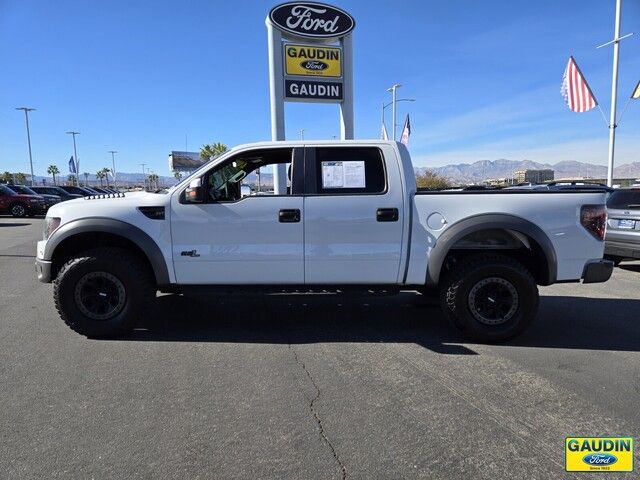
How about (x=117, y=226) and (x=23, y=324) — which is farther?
(x=23, y=324)

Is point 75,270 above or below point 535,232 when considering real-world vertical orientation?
below

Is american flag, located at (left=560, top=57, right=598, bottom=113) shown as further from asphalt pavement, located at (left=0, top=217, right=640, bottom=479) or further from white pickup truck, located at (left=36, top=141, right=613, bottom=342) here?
white pickup truck, located at (left=36, top=141, right=613, bottom=342)

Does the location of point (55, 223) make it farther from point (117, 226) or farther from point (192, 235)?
point (192, 235)

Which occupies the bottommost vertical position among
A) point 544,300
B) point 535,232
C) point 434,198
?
point 544,300

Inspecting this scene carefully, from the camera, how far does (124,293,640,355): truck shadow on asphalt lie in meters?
4.67

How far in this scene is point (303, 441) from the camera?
111 inches

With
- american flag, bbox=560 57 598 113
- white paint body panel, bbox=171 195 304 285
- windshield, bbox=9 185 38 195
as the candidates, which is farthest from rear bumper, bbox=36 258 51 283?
windshield, bbox=9 185 38 195

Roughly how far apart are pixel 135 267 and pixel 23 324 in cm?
170

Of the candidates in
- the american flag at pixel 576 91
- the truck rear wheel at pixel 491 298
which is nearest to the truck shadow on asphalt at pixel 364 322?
the truck rear wheel at pixel 491 298

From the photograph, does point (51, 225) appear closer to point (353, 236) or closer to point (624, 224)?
point (353, 236)

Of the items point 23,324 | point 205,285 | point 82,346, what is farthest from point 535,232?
point 23,324

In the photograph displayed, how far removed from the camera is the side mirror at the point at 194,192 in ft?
14.8

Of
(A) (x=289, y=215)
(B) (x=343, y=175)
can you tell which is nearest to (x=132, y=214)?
(A) (x=289, y=215)

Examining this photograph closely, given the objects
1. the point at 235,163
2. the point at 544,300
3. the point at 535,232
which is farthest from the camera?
the point at 544,300
